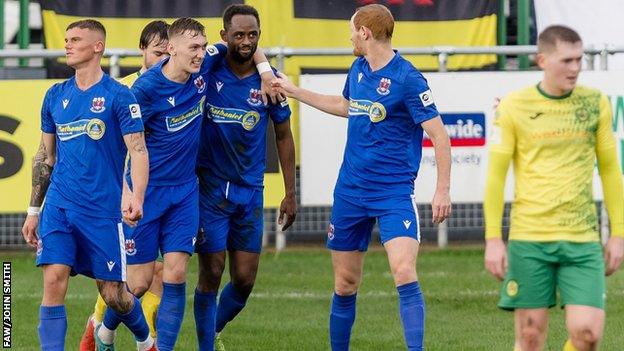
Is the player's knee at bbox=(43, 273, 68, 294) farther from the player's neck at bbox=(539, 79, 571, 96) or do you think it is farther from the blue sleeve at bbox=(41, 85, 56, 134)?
the player's neck at bbox=(539, 79, 571, 96)

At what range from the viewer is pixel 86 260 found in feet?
29.1

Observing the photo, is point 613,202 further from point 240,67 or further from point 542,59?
point 240,67

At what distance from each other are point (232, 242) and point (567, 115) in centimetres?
308

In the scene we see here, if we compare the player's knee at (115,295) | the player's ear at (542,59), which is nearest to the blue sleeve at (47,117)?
the player's knee at (115,295)

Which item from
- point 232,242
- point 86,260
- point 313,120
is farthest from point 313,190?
point 86,260

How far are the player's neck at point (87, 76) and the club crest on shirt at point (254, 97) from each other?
1229 mm

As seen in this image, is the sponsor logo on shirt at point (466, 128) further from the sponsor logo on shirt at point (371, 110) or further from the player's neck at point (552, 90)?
the player's neck at point (552, 90)

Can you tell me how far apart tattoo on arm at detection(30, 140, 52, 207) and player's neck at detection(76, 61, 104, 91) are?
1.52 ft

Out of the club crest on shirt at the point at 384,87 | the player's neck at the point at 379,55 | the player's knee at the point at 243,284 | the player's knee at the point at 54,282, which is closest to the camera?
the player's knee at the point at 54,282

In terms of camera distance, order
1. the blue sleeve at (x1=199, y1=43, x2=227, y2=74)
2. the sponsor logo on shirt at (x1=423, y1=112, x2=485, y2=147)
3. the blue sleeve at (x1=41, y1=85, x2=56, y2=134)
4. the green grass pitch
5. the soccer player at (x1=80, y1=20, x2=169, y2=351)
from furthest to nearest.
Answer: the sponsor logo on shirt at (x1=423, y1=112, x2=485, y2=147), the green grass pitch, the soccer player at (x1=80, y1=20, x2=169, y2=351), the blue sleeve at (x1=199, y1=43, x2=227, y2=74), the blue sleeve at (x1=41, y1=85, x2=56, y2=134)

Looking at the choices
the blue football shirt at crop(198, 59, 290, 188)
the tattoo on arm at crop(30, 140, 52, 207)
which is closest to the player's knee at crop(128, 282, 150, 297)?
the blue football shirt at crop(198, 59, 290, 188)

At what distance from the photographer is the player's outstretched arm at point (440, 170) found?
9.03 meters

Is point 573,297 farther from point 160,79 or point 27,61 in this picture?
point 27,61

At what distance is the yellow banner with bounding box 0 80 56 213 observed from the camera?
48.0 ft
